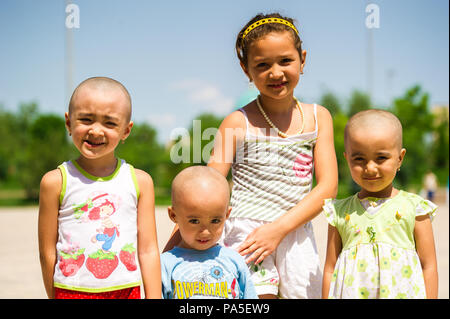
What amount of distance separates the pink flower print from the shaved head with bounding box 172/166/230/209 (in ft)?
1.83

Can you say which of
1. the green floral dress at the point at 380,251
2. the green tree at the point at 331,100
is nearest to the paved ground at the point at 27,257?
the green floral dress at the point at 380,251

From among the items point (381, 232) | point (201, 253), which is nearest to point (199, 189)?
point (201, 253)

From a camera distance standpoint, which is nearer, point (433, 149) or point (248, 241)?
point (248, 241)

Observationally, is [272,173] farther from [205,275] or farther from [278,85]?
[205,275]

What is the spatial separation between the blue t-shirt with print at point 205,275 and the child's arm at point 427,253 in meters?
0.85

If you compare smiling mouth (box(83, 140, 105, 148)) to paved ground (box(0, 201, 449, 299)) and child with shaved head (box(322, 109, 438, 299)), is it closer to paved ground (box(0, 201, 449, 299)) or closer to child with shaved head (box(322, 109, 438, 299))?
child with shaved head (box(322, 109, 438, 299))

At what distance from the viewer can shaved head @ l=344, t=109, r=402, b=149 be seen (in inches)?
91.7

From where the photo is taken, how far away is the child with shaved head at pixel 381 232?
7.50ft

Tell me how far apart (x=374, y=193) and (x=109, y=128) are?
138 cm

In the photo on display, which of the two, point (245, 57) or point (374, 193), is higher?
point (245, 57)

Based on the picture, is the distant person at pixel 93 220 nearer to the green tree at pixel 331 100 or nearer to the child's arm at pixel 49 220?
the child's arm at pixel 49 220

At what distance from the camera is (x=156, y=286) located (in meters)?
2.29
